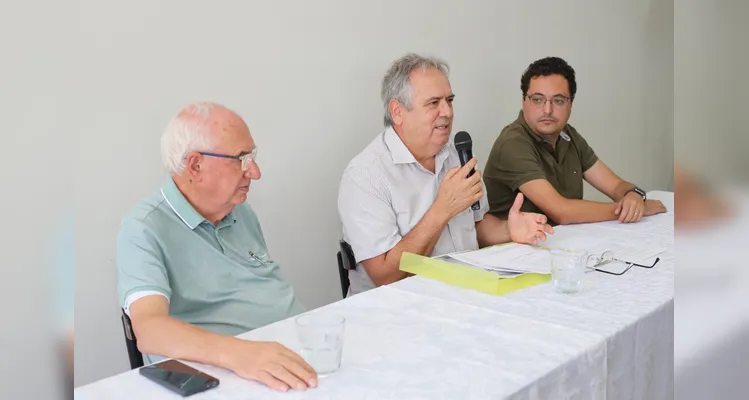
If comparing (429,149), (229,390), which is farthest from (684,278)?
(429,149)

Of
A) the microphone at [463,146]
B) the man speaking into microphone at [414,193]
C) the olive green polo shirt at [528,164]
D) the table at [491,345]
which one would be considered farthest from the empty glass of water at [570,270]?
the olive green polo shirt at [528,164]

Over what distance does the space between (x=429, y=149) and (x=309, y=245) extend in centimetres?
57

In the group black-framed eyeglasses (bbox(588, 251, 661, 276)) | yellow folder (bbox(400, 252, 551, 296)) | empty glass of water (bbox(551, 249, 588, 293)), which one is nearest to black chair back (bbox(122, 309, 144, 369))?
yellow folder (bbox(400, 252, 551, 296))

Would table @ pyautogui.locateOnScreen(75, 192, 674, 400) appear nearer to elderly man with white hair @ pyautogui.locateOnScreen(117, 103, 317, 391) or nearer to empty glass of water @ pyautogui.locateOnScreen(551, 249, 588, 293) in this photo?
empty glass of water @ pyautogui.locateOnScreen(551, 249, 588, 293)

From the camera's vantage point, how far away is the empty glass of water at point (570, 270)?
4.36 feet

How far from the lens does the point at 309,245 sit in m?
2.23

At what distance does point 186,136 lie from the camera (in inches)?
55.2

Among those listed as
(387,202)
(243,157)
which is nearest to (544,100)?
(387,202)

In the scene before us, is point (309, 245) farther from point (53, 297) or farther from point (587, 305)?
point (53, 297)

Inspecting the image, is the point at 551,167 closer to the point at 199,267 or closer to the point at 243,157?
the point at 243,157

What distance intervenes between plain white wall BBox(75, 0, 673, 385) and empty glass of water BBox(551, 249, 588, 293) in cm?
93

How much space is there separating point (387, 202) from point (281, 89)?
53 cm

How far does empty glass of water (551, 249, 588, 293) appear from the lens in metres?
1.33

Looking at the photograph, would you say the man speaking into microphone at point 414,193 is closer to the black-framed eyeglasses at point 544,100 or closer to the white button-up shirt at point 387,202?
the white button-up shirt at point 387,202
